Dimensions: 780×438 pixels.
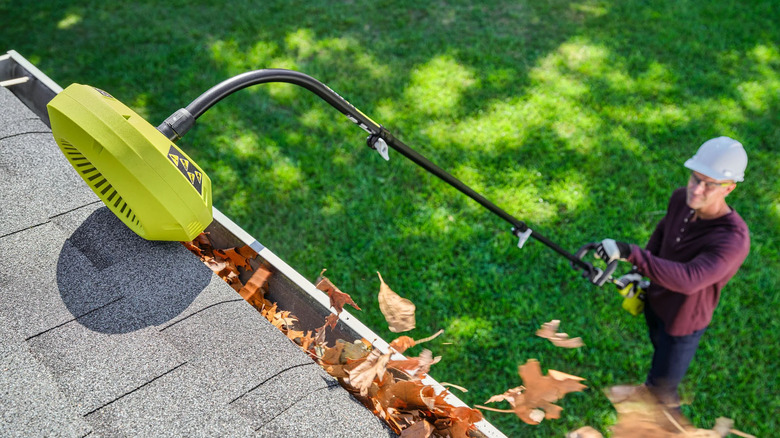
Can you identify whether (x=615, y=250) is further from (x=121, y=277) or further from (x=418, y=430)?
(x=121, y=277)

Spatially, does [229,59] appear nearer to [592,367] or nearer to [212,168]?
[212,168]

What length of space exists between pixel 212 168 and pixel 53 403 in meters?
3.69

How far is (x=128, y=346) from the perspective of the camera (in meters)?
1.27

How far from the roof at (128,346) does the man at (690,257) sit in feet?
6.58

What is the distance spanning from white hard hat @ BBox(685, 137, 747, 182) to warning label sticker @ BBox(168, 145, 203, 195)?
2.28m

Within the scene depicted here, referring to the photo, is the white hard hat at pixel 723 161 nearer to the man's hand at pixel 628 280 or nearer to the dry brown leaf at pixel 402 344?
the man's hand at pixel 628 280

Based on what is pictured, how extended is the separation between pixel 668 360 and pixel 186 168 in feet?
9.05

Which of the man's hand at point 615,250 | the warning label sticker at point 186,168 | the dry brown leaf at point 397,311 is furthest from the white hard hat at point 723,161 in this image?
the warning label sticker at point 186,168

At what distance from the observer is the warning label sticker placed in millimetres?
1212

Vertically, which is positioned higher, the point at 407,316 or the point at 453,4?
the point at 453,4

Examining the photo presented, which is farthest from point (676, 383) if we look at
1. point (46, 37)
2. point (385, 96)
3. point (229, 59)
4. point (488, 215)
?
point (46, 37)

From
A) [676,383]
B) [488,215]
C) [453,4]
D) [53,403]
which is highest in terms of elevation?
[453,4]

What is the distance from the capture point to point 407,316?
1.72 metres

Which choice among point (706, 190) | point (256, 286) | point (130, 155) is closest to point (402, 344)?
point (256, 286)
